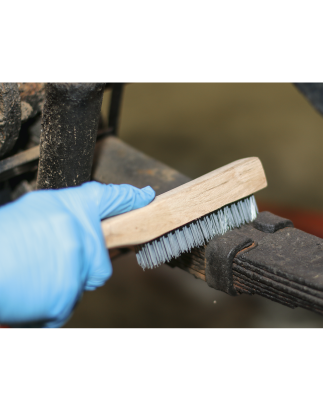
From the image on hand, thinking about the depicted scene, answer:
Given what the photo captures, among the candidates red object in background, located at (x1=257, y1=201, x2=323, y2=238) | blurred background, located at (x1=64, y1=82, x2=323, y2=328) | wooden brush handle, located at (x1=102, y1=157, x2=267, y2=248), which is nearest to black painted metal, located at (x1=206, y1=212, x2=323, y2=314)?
wooden brush handle, located at (x1=102, y1=157, x2=267, y2=248)

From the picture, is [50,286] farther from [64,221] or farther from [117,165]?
[117,165]

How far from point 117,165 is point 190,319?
56.6 inches

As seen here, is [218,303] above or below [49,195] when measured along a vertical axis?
below

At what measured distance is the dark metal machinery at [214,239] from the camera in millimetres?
1007

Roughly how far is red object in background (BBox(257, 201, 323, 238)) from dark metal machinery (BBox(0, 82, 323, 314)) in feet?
5.98

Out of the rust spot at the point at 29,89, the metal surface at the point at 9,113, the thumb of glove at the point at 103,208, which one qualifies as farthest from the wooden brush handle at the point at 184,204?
the rust spot at the point at 29,89

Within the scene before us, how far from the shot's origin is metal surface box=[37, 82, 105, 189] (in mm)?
1024

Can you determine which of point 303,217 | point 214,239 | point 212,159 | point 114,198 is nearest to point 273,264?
point 214,239

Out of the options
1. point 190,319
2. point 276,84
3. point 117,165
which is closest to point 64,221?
point 117,165

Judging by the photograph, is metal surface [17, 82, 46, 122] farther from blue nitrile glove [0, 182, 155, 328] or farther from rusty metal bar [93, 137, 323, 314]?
rusty metal bar [93, 137, 323, 314]

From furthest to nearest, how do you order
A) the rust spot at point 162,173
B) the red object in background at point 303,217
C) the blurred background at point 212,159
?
the red object in background at point 303,217
the blurred background at point 212,159
the rust spot at point 162,173

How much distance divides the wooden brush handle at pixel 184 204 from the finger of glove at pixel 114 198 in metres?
0.02

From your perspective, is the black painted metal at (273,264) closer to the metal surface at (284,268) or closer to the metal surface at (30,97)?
the metal surface at (284,268)
